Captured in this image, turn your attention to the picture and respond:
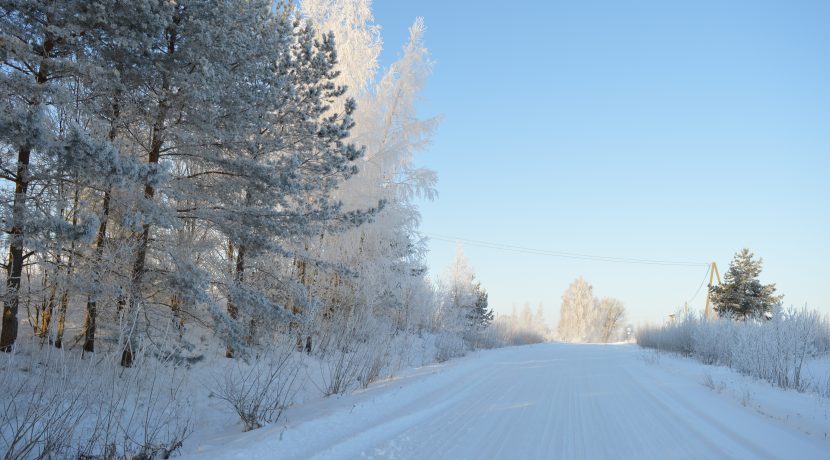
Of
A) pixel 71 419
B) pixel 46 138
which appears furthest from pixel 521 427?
pixel 46 138

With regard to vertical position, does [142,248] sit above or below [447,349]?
above

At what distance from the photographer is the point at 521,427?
5402 mm

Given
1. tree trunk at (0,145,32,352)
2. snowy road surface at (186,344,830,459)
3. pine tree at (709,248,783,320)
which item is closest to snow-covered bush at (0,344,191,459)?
snowy road surface at (186,344,830,459)

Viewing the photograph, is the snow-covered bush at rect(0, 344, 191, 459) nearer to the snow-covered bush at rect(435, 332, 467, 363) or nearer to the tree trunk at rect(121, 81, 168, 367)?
the tree trunk at rect(121, 81, 168, 367)

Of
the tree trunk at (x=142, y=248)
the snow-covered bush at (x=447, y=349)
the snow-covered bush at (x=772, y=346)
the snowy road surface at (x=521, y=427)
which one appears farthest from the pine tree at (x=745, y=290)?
the tree trunk at (x=142, y=248)

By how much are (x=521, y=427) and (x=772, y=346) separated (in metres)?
8.62

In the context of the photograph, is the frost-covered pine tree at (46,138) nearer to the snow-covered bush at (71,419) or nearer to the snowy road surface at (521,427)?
the snow-covered bush at (71,419)

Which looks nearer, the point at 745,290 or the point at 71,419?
the point at 71,419

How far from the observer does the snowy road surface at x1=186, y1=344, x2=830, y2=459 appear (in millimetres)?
4434

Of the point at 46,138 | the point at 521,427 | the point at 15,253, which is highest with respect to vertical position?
the point at 46,138

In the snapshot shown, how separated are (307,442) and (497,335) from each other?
2639cm

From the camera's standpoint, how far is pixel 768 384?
9859 millimetres

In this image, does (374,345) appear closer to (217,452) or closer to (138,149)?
(217,452)

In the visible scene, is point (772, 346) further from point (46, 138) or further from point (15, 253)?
point (15, 253)
